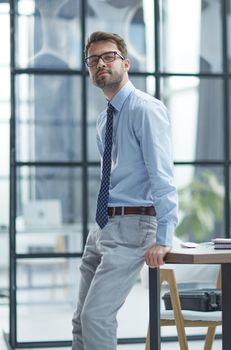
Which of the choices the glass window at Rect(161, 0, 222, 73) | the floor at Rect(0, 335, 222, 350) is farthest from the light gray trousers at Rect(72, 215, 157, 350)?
the glass window at Rect(161, 0, 222, 73)

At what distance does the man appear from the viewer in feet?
9.95

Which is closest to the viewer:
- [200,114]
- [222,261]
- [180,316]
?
[222,261]

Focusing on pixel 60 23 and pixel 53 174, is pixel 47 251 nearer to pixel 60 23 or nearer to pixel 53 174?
pixel 53 174

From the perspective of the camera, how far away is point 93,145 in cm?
518

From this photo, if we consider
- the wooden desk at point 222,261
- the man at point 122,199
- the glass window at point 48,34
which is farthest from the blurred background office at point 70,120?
the wooden desk at point 222,261

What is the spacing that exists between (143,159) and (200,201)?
4.19 metres

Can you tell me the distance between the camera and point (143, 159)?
3117 millimetres

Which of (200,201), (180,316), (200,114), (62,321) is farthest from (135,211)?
Answer: (200,201)

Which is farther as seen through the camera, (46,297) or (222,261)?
(46,297)

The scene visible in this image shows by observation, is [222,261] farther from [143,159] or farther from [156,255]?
[143,159]

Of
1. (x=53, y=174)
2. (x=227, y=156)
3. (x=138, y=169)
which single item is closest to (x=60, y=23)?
(x=53, y=174)

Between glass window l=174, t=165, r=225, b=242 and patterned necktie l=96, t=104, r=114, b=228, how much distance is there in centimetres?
209

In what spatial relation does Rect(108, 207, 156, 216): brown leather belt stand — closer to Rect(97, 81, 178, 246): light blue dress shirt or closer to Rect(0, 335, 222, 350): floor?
Rect(97, 81, 178, 246): light blue dress shirt

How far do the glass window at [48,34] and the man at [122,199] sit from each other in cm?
188
